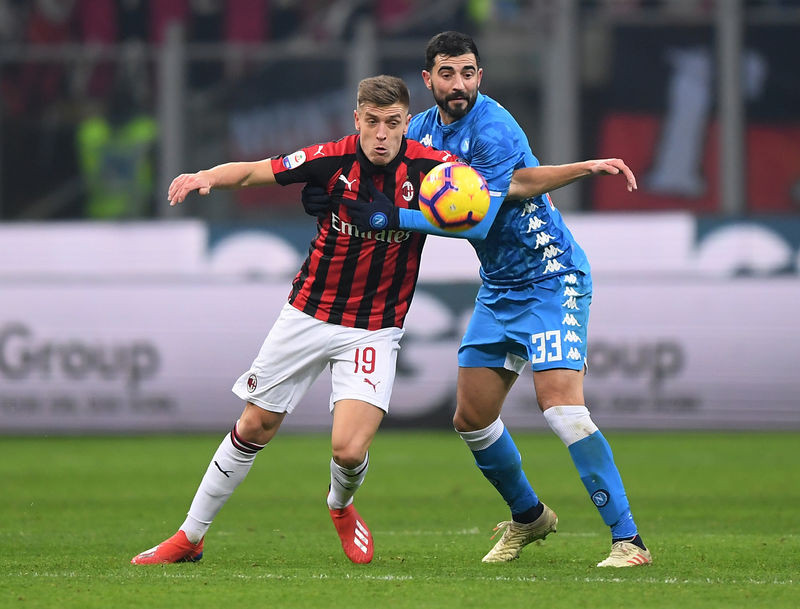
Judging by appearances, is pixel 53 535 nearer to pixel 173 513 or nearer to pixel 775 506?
pixel 173 513

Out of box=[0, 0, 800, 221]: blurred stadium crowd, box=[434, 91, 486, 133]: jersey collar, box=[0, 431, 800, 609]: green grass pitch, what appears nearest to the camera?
box=[0, 431, 800, 609]: green grass pitch

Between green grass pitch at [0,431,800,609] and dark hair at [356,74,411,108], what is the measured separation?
192cm

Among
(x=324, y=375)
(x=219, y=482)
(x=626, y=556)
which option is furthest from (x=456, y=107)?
(x=324, y=375)

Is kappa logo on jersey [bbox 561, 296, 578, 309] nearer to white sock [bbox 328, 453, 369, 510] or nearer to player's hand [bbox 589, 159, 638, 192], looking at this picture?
player's hand [bbox 589, 159, 638, 192]

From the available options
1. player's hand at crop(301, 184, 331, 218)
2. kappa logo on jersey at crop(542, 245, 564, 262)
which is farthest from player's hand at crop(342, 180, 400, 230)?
kappa logo on jersey at crop(542, 245, 564, 262)

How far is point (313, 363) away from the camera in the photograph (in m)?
6.03

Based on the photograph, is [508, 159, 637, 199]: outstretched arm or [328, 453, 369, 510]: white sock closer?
[508, 159, 637, 199]: outstretched arm

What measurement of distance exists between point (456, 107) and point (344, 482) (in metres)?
1.66

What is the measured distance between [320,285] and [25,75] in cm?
1250

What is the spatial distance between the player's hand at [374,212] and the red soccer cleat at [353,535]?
1266 millimetres

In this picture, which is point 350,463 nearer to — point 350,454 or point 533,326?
point 350,454

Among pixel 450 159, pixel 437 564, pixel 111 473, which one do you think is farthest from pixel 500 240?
pixel 111 473

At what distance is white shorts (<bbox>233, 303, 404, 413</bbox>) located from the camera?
5953 millimetres

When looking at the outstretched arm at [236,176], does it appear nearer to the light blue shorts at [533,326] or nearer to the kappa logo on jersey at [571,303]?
the light blue shorts at [533,326]
